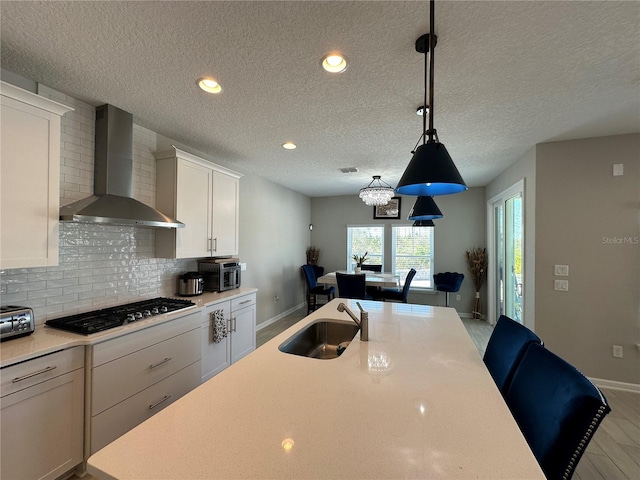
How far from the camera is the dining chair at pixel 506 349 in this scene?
54.3 inches

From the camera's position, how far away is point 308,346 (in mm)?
2006

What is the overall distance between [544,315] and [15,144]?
476 cm

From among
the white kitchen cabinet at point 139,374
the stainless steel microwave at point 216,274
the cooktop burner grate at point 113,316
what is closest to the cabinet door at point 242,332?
the stainless steel microwave at point 216,274

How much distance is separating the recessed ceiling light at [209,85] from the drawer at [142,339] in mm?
1859

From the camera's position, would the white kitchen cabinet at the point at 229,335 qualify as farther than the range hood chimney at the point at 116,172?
Yes

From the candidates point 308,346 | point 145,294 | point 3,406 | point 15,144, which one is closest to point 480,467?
point 308,346

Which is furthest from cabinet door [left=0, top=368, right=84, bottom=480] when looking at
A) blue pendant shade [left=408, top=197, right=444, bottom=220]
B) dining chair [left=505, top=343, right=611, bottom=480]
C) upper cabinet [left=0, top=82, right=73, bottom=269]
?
blue pendant shade [left=408, top=197, right=444, bottom=220]

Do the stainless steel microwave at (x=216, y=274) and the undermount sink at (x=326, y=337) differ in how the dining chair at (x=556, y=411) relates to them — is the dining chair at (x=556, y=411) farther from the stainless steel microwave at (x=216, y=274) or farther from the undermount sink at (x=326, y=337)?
the stainless steel microwave at (x=216, y=274)

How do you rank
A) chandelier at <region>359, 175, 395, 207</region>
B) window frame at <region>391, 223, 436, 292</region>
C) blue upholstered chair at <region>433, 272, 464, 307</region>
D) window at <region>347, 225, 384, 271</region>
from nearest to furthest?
chandelier at <region>359, 175, 395, 207</region> → blue upholstered chair at <region>433, 272, 464, 307</region> → window frame at <region>391, 223, 436, 292</region> → window at <region>347, 225, 384, 271</region>

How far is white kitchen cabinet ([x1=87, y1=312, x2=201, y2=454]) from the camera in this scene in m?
1.76

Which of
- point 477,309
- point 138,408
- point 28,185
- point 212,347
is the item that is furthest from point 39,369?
point 477,309

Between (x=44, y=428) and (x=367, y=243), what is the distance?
5536mm

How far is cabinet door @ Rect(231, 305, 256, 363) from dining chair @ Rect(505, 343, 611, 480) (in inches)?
106

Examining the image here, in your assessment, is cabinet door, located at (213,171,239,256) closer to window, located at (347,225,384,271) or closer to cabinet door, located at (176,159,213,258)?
cabinet door, located at (176,159,213,258)
